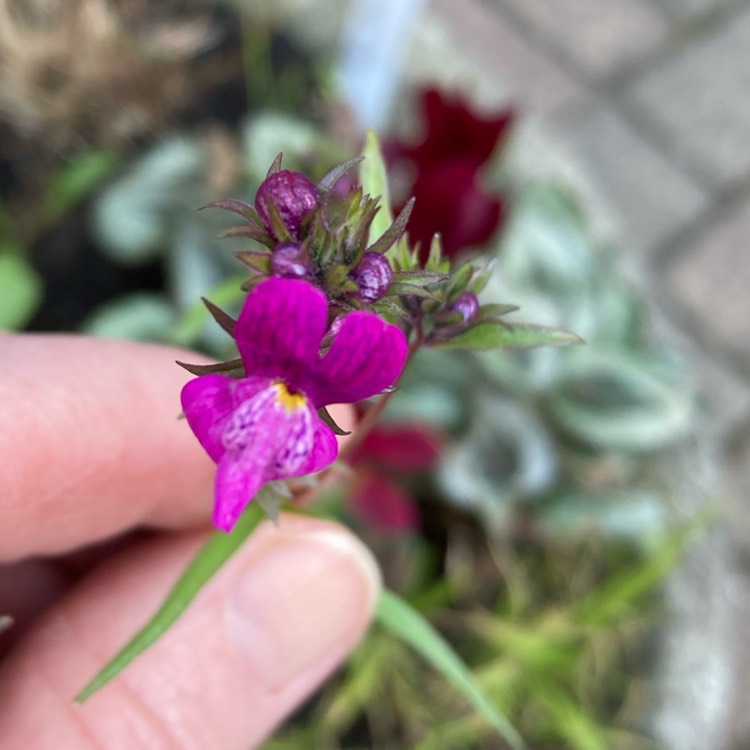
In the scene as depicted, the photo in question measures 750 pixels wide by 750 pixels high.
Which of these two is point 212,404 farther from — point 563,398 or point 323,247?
point 563,398

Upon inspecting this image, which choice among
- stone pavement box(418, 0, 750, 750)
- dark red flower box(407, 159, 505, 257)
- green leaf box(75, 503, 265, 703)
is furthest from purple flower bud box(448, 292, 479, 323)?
stone pavement box(418, 0, 750, 750)

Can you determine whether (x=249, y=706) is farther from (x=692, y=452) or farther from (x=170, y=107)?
(x=170, y=107)

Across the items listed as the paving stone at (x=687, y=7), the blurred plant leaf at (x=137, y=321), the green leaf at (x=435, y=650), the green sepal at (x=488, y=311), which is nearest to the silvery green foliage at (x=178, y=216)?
the blurred plant leaf at (x=137, y=321)

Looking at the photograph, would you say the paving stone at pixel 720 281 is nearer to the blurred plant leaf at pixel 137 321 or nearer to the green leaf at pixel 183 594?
the blurred plant leaf at pixel 137 321

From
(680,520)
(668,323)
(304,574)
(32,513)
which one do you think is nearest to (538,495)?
(680,520)

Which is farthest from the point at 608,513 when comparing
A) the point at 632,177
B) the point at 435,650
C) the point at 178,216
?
the point at 632,177

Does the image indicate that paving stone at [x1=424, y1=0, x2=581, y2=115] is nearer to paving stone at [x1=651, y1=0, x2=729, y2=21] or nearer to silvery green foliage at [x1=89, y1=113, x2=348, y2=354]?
paving stone at [x1=651, y1=0, x2=729, y2=21]
